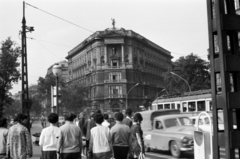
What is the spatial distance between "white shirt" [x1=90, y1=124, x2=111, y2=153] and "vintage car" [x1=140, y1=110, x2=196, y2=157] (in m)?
5.56

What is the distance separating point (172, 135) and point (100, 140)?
6.10 m

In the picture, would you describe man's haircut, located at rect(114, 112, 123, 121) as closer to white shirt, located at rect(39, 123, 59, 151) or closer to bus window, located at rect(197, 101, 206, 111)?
white shirt, located at rect(39, 123, 59, 151)

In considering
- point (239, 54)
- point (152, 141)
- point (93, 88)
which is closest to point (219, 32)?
point (239, 54)

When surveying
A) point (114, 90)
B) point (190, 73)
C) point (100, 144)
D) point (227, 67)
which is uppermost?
point (190, 73)

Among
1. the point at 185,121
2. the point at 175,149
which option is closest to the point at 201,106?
the point at 185,121

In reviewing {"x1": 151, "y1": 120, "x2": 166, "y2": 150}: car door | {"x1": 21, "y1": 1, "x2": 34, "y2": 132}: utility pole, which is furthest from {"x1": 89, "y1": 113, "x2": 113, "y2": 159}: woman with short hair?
{"x1": 21, "y1": 1, "x2": 34, "y2": 132}: utility pole

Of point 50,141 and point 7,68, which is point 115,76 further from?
point 50,141

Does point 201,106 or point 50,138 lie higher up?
point 201,106

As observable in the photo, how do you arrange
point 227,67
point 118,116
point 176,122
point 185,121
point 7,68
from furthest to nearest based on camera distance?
1. point 7,68
2. point 185,121
3. point 176,122
4. point 118,116
5. point 227,67

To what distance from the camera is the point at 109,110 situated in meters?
72.6

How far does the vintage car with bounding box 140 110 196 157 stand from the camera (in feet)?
38.2

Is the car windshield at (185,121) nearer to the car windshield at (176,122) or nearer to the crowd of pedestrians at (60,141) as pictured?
the car windshield at (176,122)

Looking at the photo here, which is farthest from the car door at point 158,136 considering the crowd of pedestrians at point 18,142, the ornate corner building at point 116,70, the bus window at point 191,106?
the ornate corner building at point 116,70

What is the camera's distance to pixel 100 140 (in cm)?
668
